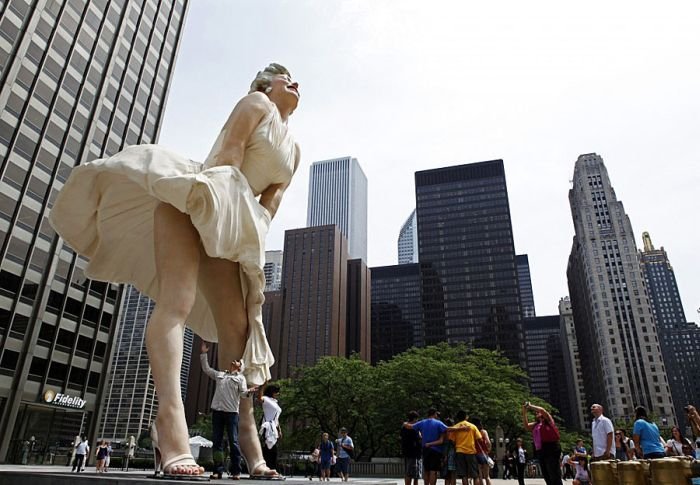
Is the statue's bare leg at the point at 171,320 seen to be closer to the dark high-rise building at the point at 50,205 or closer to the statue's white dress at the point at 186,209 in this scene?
the statue's white dress at the point at 186,209

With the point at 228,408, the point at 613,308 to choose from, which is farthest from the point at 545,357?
the point at 228,408

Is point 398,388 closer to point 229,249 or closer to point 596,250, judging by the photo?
point 229,249

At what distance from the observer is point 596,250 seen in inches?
4063

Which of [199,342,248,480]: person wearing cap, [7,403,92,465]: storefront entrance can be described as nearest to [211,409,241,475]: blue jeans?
[199,342,248,480]: person wearing cap

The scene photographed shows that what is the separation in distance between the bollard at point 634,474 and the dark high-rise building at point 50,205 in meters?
32.2

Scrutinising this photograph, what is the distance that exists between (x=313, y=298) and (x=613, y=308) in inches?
2581

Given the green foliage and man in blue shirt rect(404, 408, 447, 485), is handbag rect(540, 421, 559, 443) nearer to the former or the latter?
man in blue shirt rect(404, 408, 447, 485)

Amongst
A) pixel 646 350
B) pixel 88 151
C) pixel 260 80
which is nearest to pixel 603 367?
pixel 646 350

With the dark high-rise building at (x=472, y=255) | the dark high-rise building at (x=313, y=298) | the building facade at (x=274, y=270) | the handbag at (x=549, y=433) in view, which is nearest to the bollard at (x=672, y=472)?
the handbag at (x=549, y=433)

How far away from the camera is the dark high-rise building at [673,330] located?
125 meters

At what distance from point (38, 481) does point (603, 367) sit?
11173 cm

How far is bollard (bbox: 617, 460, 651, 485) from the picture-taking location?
4.57 metres

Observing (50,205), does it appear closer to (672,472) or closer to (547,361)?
(672,472)

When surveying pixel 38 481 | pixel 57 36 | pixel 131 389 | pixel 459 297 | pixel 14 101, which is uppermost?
pixel 459 297
